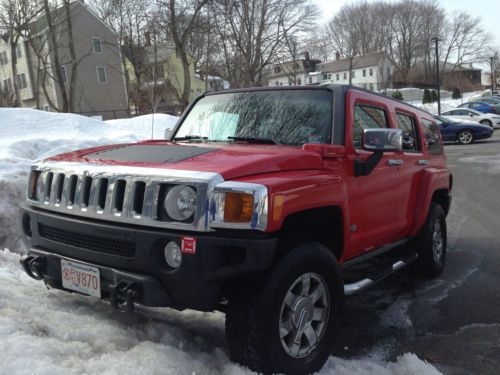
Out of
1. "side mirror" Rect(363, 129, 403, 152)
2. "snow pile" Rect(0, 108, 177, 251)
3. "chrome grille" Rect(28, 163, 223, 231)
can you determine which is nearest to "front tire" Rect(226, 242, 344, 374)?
"chrome grille" Rect(28, 163, 223, 231)

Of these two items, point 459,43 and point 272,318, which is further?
point 459,43

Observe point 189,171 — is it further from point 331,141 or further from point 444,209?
point 444,209

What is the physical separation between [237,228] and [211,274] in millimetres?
287

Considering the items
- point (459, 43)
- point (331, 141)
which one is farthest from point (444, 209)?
point (459, 43)

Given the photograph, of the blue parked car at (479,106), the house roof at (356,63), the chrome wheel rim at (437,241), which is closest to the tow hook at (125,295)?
the chrome wheel rim at (437,241)

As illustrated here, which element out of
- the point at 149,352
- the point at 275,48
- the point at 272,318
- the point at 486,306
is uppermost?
the point at 275,48

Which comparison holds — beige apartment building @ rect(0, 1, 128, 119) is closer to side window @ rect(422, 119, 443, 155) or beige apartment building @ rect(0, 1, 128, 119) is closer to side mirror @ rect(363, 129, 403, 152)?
side window @ rect(422, 119, 443, 155)

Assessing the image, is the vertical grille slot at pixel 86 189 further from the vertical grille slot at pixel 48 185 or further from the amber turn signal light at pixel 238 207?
the amber turn signal light at pixel 238 207

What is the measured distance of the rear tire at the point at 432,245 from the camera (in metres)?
5.07

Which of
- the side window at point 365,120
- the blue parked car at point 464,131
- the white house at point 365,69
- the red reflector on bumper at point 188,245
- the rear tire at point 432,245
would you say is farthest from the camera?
the white house at point 365,69

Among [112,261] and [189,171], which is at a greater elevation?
[189,171]

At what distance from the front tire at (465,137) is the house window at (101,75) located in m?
36.5

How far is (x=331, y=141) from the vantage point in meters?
3.68

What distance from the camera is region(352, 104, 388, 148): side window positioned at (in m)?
3.93
